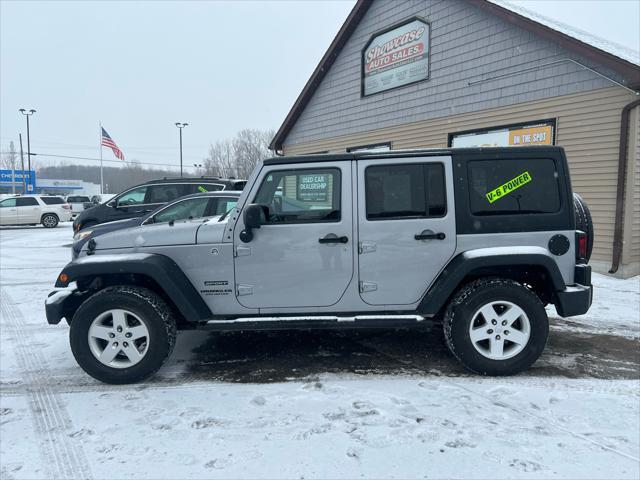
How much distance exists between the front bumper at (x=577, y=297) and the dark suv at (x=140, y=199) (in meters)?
7.64

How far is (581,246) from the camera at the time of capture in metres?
3.76

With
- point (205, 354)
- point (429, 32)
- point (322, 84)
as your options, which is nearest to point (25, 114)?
point (322, 84)

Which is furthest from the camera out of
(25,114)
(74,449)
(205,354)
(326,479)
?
(25,114)

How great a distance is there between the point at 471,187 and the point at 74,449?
3.55m

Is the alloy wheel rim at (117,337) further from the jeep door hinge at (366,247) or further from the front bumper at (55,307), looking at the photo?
the jeep door hinge at (366,247)

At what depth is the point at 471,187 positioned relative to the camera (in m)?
3.71

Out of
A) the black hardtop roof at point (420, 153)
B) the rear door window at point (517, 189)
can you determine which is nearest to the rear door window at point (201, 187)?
the black hardtop roof at point (420, 153)

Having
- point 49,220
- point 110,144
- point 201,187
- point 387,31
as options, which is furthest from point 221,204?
point 110,144

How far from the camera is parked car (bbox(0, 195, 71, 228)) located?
20594 millimetres

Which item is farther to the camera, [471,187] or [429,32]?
[429,32]

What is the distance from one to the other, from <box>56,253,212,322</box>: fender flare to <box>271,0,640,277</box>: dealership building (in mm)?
7865

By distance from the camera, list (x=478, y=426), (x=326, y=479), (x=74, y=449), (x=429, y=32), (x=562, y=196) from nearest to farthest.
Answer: (x=326, y=479) < (x=74, y=449) < (x=478, y=426) < (x=562, y=196) < (x=429, y=32)

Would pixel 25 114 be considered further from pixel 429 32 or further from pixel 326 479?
pixel 326 479

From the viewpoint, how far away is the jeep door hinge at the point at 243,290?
12.2 feet
